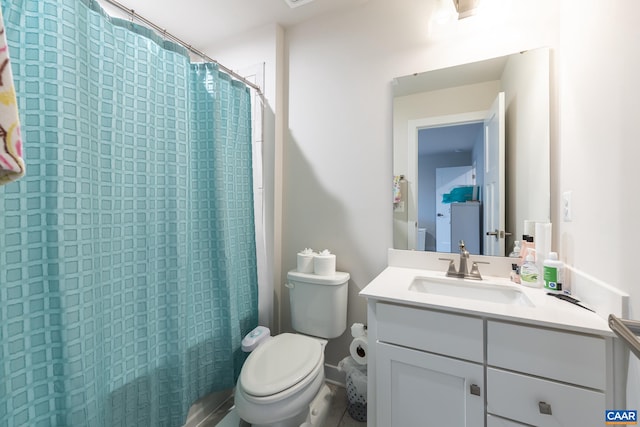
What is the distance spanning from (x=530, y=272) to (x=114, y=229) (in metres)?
1.72

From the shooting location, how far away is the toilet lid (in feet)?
3.50

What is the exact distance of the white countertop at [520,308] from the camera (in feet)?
2.60

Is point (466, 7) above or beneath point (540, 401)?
above

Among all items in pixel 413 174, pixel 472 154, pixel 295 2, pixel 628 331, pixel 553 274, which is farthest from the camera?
pixel 295 2

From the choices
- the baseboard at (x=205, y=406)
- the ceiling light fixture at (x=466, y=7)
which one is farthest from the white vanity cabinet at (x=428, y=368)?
the ceiling light fixture at (x=466, y=7)

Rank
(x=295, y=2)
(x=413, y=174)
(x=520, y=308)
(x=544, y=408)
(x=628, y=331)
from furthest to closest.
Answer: (x=295, y=2), (x=413, y=174), (x=520, y=308), (x=544, y=408), (x=628, y=331)

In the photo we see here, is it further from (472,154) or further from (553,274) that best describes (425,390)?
(472,154)

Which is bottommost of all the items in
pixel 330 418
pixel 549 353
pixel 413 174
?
pixel 330 418

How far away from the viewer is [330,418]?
4.66ft

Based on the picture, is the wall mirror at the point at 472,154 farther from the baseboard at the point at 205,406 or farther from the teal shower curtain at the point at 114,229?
the baseboard at the point at 205,406

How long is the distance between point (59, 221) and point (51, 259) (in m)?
0.12

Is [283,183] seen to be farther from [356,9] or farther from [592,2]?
[592,2]

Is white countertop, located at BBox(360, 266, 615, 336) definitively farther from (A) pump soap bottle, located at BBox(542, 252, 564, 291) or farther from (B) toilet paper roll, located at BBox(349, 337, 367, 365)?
(B) toilet paper roll, located at BBox(349, 337, 367, 365)

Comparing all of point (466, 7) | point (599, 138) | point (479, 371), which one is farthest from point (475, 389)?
point (466, 7)
